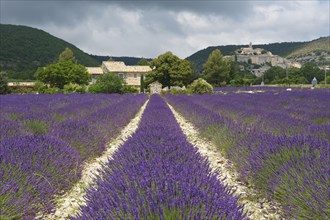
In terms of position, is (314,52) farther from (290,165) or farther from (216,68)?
(290,165)

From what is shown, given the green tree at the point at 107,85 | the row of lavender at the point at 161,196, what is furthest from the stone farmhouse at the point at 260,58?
the row of lavender at the point at 161,196

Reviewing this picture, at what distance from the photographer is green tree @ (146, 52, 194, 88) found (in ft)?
129

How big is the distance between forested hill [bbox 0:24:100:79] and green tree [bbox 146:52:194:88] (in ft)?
95.8

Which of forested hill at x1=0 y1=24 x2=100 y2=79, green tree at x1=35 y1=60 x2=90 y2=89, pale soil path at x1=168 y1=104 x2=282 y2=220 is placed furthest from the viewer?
forested hill at x1=0 y1=24 x2=100 y2=79

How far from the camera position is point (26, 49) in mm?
75188

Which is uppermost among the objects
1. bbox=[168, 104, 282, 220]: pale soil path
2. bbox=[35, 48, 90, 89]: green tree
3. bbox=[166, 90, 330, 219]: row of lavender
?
bbox=[35, 48, 90, 89]: green tree

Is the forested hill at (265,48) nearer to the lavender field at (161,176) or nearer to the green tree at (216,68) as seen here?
the green tree at (216,68)

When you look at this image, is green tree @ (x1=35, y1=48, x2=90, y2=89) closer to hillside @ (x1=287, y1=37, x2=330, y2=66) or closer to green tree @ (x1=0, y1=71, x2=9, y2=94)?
green tree @ (x1=0, y1=71, x2=9, y2=94)

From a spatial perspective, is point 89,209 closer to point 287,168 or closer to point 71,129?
point 287,168

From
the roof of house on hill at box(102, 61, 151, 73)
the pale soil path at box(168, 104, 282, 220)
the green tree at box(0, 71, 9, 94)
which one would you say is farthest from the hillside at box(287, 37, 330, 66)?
the pale soil path at box(168, 104, 282, 220)

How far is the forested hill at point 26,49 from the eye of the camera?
6850cm

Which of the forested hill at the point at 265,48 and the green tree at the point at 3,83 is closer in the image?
the green tree at the point at 3,83

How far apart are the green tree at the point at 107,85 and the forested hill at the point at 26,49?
114 ft

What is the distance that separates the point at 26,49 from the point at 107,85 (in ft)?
179
